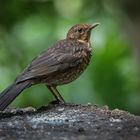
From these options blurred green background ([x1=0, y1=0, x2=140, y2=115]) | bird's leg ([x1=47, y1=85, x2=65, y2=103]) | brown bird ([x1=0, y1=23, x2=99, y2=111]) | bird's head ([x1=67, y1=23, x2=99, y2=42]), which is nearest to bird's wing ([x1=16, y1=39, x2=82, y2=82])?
brown bird ([x1=0, y1=23, x2=99, y2=111])

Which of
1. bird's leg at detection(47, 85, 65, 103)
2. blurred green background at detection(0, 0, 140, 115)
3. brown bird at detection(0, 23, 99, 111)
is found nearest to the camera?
brown bird at detection(0, 23, 99, 111)

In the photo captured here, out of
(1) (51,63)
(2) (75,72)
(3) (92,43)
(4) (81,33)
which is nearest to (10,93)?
(1) (51,63)

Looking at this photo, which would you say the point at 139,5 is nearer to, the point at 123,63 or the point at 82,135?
the point at 123,63

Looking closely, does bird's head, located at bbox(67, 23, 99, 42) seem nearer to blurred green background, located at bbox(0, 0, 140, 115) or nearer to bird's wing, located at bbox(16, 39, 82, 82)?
bird's wing, located at bbox(16, 39, 82, 82)

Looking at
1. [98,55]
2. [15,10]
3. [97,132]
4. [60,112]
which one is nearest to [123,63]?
[98,55]

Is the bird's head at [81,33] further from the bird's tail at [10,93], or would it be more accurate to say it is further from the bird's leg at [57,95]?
the bird's tail at [10,93]

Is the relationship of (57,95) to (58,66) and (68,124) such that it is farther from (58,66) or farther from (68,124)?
(68,124)
